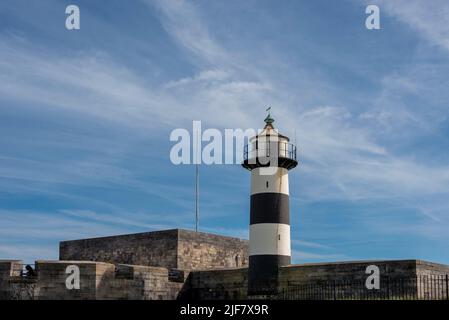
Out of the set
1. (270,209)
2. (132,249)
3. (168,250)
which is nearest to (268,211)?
(270,209)

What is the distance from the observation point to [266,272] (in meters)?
26.2

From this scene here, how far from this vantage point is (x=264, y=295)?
86.3ft

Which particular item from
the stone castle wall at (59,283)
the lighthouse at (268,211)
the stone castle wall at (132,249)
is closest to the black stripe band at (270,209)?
the lighthouse at (268,211)

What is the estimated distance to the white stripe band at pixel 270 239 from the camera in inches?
1025

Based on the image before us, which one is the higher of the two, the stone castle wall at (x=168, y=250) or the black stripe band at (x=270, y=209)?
the black stripe band at (x=270, y=209)

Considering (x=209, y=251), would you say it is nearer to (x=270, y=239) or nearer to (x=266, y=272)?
(x=266, y=272)

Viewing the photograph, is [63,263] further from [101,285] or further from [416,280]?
[416,280]

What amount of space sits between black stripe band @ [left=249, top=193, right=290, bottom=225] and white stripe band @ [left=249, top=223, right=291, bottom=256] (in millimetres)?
203

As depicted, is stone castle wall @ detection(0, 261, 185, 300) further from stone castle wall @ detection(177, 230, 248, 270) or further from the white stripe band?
stone castle wall @ detection(177, 230, 248, 270)

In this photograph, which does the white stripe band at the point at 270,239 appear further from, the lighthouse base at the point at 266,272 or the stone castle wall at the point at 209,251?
the stone castle wall at the point at 209,251

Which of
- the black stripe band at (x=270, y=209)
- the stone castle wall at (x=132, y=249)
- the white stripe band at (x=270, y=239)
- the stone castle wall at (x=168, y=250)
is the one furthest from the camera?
the stone castle wall at (x=132, y=249)

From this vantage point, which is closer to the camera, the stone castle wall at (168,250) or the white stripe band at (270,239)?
the white stripe band at (270,239)

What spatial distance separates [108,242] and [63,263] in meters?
11.0
